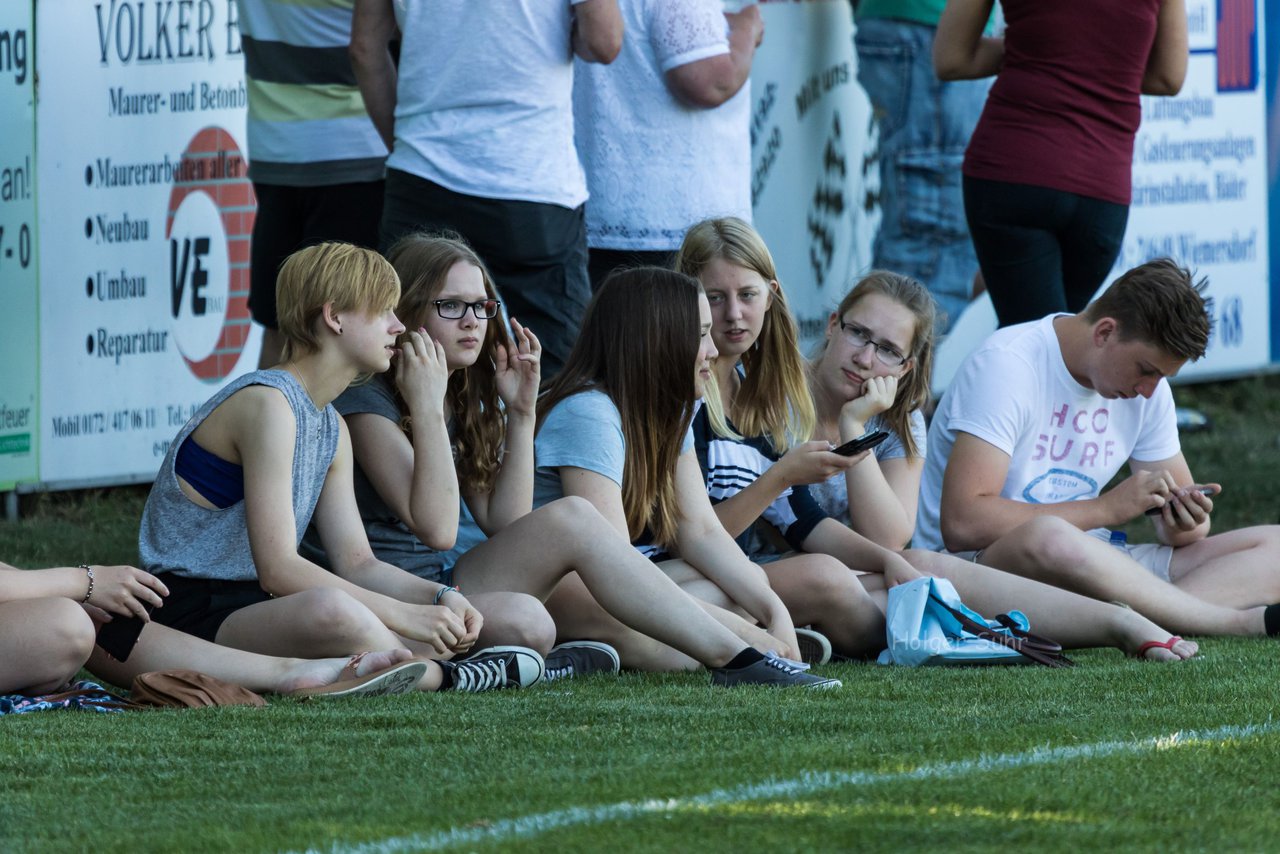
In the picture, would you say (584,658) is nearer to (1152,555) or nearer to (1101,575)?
(1101,575)

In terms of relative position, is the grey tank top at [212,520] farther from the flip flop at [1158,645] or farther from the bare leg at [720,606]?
the flip flop at [1158,645]

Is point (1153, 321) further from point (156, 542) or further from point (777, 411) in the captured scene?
point (156, 542)

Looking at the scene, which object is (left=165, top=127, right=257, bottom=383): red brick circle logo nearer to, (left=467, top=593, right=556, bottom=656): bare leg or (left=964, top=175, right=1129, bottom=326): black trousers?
(left=964, top=175, right=1129, bottom=326): black trousers

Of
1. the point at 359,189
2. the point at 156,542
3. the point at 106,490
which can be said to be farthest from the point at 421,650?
A: the point at 106,490

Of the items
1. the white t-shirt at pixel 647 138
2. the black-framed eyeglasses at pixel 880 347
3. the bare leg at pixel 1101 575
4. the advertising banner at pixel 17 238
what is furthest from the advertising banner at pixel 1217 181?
the advertising banner at pixel 17 238

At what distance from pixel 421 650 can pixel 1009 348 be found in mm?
1754

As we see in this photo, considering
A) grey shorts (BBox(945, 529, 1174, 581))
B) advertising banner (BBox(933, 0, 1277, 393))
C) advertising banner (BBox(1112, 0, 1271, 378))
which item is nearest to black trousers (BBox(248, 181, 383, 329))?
grey shorts (BBox(945, 529, 1174, 581))

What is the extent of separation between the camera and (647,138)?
561 centimetres

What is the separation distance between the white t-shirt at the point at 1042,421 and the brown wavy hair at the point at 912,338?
0.09 meters

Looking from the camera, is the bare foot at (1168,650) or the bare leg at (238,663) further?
the bare foot at (1168,650)

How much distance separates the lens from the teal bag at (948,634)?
175 inches

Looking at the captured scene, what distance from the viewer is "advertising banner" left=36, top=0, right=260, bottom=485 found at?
648 centimetres

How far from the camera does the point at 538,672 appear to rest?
4148mm

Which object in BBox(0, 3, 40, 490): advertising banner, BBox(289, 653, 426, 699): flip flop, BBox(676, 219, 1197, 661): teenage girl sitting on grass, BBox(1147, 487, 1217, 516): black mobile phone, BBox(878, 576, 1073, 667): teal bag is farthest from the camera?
BBox(0, 3, 40, 490): advertising banner
